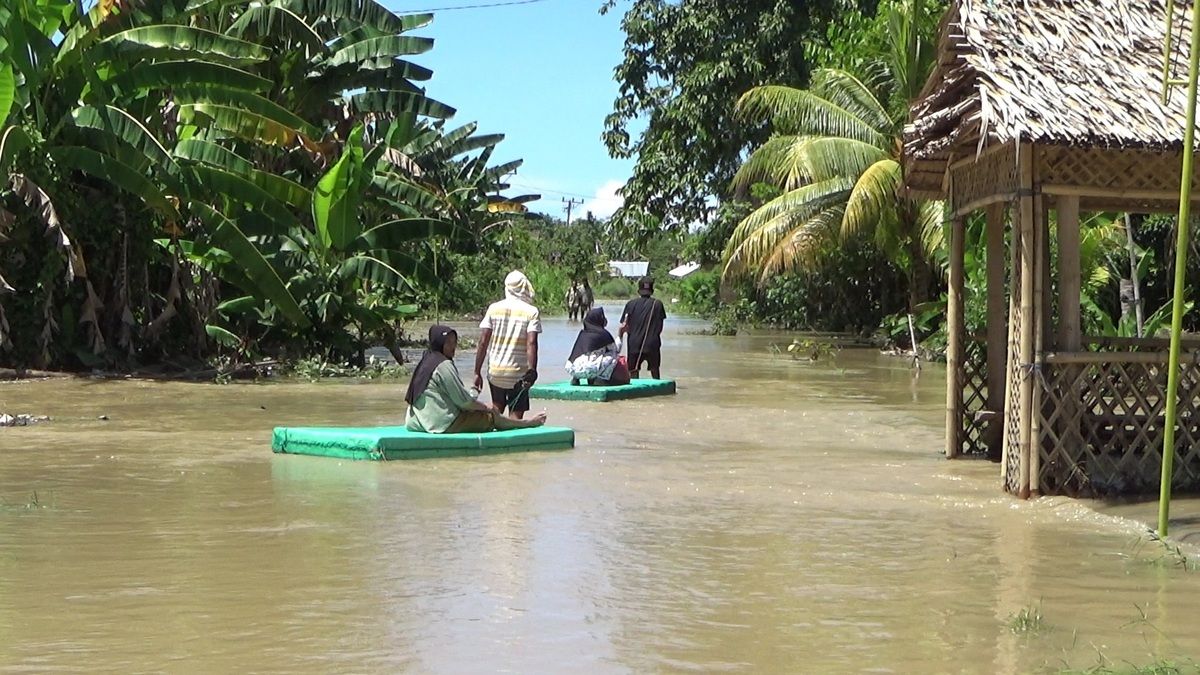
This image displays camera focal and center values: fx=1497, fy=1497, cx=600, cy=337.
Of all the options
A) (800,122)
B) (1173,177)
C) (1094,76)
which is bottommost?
(1173,177)

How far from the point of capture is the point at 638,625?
6.85 m

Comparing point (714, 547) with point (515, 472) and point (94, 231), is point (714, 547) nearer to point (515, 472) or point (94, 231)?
point (515, 472)

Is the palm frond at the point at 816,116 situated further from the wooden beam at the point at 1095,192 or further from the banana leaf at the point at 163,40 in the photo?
the wooden beam at the point at 1095,192

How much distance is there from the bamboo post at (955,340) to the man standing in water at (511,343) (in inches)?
143

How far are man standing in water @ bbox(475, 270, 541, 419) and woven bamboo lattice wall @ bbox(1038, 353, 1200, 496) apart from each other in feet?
15.8

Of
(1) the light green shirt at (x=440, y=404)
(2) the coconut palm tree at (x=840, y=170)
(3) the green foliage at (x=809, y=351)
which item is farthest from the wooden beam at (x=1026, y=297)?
(3) the green foliage at (x=809, y=351)

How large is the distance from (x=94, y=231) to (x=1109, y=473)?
14911 millimetres

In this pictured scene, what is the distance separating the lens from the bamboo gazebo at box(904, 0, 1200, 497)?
10.1 meters

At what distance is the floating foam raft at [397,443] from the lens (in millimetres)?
11898

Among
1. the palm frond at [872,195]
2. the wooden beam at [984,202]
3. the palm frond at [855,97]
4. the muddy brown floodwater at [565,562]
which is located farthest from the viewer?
the palm frond at [855,97]

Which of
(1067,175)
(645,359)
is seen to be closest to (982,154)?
(1067,175)

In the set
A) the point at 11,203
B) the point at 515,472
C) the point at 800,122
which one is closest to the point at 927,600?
the point at 515,472

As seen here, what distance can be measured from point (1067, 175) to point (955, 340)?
8.16 feet

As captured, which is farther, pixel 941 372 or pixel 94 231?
pixel 941 372
